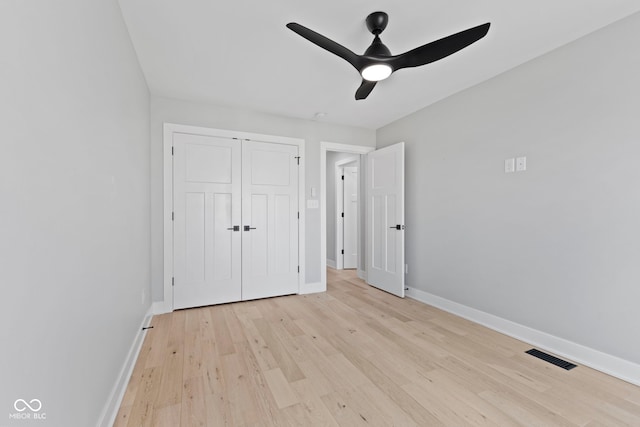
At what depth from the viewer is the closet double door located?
321 cm

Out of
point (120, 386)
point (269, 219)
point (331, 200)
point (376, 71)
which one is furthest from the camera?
point (331, 200)

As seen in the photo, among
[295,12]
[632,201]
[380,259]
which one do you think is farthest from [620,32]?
[380,259]

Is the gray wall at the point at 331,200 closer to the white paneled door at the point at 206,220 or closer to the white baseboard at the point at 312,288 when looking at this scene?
the white baseboard at the point at 312,288

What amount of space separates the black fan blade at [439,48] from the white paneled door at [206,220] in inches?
90.0

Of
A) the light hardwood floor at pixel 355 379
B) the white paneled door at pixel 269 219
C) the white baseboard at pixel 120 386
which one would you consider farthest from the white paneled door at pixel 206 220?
the white baseboard at pixel 120 386

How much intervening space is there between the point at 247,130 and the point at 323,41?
2.06 m

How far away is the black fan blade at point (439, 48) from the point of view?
63.2 inches

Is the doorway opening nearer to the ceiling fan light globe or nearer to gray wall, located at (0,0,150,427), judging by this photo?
the ceiling fan light globe

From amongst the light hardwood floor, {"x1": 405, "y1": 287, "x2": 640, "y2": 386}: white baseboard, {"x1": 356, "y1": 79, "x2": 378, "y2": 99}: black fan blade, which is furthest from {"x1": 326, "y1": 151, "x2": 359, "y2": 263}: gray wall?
{"x1": 356, "y1": 79, "x2": 378, "y2": 99}: black fan blade

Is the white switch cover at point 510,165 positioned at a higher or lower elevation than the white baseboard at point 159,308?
higher

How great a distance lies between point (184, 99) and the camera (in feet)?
10.5

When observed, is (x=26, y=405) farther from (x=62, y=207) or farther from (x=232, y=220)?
(x=232, y=220)

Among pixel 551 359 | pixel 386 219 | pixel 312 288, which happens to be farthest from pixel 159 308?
pixel 551 359

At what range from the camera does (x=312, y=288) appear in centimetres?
388
